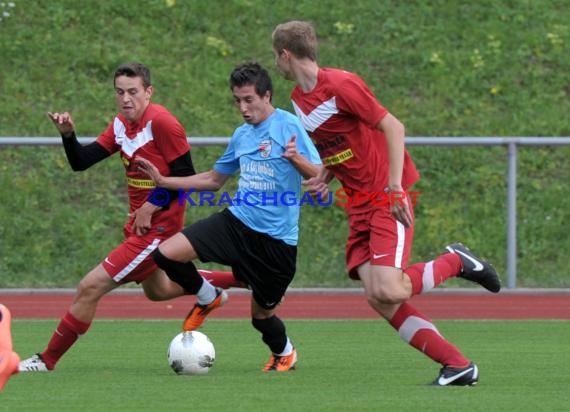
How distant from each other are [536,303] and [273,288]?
5663 mm

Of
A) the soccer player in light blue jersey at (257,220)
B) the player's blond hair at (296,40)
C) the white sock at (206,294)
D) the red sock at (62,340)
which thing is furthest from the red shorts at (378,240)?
the red sock at (62,340)

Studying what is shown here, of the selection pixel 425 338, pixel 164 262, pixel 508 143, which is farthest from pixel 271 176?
pixel 508 143

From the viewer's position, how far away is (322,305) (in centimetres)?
1312

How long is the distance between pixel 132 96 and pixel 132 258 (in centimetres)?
102

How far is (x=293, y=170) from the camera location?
26.7ft

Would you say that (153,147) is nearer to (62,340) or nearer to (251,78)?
(251,78)

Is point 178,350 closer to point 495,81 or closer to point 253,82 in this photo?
point 253,82

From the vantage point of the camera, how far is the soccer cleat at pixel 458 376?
7.21m

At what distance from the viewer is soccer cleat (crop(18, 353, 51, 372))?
8258 mm

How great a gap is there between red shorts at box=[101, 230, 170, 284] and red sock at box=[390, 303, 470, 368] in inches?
74.2

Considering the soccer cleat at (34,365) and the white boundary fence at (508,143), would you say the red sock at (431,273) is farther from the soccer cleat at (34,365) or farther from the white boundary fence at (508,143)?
the white boundary fence at (508,143)

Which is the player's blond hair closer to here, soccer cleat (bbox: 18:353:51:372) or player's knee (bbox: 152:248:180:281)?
player's knee (bbox: 152:248:180:281)

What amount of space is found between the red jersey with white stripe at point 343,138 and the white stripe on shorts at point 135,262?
1380 millimetres

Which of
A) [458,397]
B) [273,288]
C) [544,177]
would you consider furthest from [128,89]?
[544,177]
